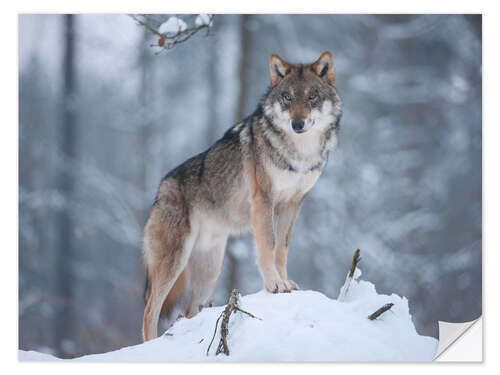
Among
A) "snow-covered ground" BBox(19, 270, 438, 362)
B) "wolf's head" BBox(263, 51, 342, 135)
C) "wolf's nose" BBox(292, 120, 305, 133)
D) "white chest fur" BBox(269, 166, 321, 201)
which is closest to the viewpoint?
"snow-covered ground" BBox(19, 270, 438, 362)

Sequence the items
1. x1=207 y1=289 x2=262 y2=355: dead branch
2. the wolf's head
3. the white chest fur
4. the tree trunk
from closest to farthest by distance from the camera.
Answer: x1=207 y1=289 x2=262 y2=355: dead branch, the wolf's head, the white chest fur, the tree trunk

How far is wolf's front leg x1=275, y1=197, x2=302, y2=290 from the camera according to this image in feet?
10.6

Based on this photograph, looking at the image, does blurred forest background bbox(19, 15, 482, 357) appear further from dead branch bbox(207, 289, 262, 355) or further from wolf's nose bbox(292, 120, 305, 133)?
dead branch bbox(207, 289, 262, 355)

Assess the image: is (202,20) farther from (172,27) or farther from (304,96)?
(304,96)

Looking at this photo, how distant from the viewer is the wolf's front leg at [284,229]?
3.24m

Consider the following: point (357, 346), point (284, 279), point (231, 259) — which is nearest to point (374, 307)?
point (357, 346)

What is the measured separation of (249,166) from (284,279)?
2.63 ft

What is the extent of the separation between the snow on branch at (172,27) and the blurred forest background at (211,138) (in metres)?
0.07

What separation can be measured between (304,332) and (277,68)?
5.51ft

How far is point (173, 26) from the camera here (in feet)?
10.7

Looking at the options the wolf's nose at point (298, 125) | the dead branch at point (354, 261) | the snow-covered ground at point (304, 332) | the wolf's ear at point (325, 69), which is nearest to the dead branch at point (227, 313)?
the snow-covered ground at point (304, 332)

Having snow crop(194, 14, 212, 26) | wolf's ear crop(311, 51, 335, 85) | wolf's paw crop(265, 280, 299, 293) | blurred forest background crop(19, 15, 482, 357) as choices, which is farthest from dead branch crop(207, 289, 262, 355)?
snow crop(194, 14, 212, 26)

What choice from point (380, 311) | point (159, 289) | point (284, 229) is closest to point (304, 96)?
point (284, 229)

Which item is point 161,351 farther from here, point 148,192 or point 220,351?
point 148,192
